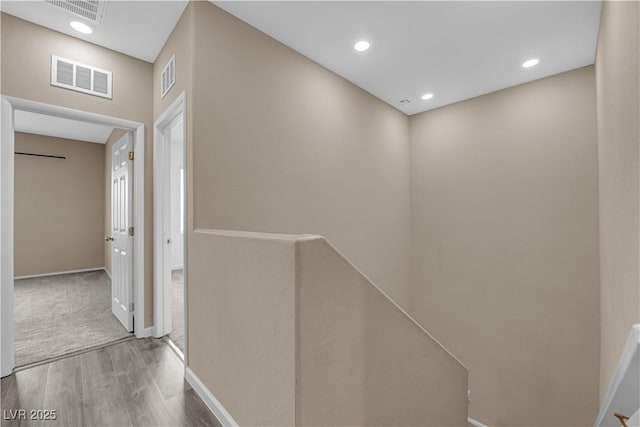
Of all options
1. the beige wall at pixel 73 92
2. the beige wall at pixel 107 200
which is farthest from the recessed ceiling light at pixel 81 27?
the beige wall at pixel 107 200

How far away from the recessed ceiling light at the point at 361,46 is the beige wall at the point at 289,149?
1.51ft

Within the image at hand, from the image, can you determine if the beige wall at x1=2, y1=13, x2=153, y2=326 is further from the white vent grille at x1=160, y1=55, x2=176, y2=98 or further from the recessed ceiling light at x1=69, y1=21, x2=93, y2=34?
the white vent grille at x1=160, y1=55, x2=176, y2=98

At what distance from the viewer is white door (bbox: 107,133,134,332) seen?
279 cm

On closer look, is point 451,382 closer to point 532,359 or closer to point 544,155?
point 532,359

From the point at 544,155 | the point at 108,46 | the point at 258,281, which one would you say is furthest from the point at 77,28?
the point at 544,155

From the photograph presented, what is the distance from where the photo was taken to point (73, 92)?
7.67 feet

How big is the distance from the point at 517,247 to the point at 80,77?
493 cm

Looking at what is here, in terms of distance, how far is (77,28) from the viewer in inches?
89.1

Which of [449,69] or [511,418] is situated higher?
[449,69]

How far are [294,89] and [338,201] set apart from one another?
1290mm

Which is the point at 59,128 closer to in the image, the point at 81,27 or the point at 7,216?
the point at 81,27

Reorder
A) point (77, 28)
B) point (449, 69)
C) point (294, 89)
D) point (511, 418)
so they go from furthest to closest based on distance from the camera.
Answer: point (511, 418) < point (449, 69) < point (294, 89) < point (77, 28)

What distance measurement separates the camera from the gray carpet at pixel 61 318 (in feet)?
8.15

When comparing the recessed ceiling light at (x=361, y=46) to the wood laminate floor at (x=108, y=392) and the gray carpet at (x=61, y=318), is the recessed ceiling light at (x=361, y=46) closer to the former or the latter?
the wood laminate floor at (x=108, y=392)
